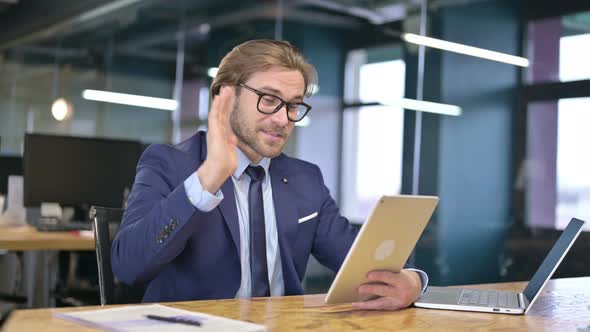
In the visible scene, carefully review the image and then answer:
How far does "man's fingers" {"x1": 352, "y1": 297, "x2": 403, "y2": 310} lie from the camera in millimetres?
1722

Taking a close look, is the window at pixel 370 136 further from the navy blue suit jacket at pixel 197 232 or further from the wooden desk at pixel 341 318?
the wooden desk at pixel 341 318

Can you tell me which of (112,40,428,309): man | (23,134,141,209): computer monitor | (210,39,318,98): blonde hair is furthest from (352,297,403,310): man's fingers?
(23,134,141,209): computer monitor

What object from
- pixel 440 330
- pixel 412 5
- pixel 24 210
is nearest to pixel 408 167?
pixel 412 5

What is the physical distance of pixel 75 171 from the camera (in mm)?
4438

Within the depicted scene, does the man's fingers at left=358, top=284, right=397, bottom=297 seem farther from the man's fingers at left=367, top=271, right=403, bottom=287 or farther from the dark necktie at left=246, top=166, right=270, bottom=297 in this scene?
the dark necktie at left=246, top=166, right=270, bottom=297

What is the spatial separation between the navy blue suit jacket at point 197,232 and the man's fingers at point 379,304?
42 cm

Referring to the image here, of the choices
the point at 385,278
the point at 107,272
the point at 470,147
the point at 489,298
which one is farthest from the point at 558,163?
the point at 107,272

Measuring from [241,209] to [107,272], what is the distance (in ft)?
1.29

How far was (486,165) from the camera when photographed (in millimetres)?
5176

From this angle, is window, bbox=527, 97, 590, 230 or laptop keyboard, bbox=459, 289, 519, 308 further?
window, bbox=527, 97, 590, 230

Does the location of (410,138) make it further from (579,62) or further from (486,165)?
(579,62)

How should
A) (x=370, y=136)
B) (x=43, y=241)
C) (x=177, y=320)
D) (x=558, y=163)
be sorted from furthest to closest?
(x=370, y=136) → (x=558, y=163) → (x=43, y=241) → (x=177, y=320)

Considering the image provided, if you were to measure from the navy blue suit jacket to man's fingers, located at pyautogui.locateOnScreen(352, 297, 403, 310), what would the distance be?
42cm

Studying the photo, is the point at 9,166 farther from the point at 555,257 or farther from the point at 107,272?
the point at 555,257
